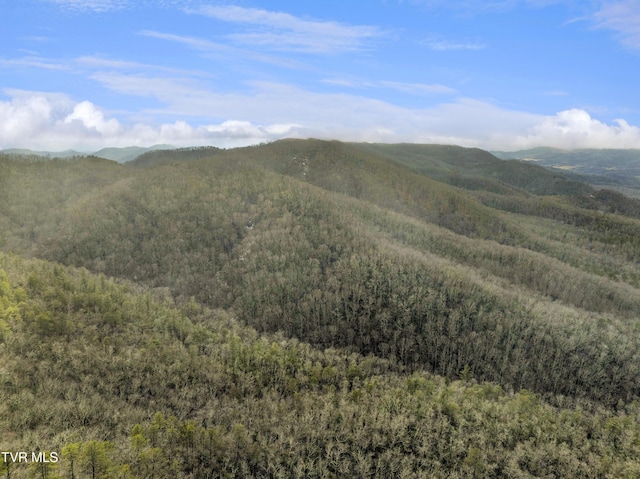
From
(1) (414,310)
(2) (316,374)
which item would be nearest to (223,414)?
(2) (316,374)

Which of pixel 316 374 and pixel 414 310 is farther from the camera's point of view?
pixel 414 310

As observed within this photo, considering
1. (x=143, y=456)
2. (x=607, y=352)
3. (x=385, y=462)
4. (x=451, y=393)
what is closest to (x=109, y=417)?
(x=143, y=456)

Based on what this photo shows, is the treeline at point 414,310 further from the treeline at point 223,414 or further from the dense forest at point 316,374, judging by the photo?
the treeline at point 223,414

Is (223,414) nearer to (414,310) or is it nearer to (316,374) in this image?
(316,374)

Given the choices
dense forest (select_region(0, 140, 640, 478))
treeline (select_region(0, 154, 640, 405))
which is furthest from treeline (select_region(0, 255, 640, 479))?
treeline (select_region(0, 154, 640, 405))

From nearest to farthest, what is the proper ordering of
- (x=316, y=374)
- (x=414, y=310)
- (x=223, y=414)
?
(x=223, y=414) < (x=316, y=374) < (x=414, y=310)

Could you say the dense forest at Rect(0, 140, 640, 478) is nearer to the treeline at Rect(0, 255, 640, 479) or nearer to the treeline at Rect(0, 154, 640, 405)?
the treeline at Rect(0, 255, 640, 479)

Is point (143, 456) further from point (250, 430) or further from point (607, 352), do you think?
point (607, 352)

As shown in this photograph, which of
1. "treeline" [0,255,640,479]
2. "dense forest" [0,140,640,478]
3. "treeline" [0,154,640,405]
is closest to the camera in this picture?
"treeline" [0,255,640,479]
